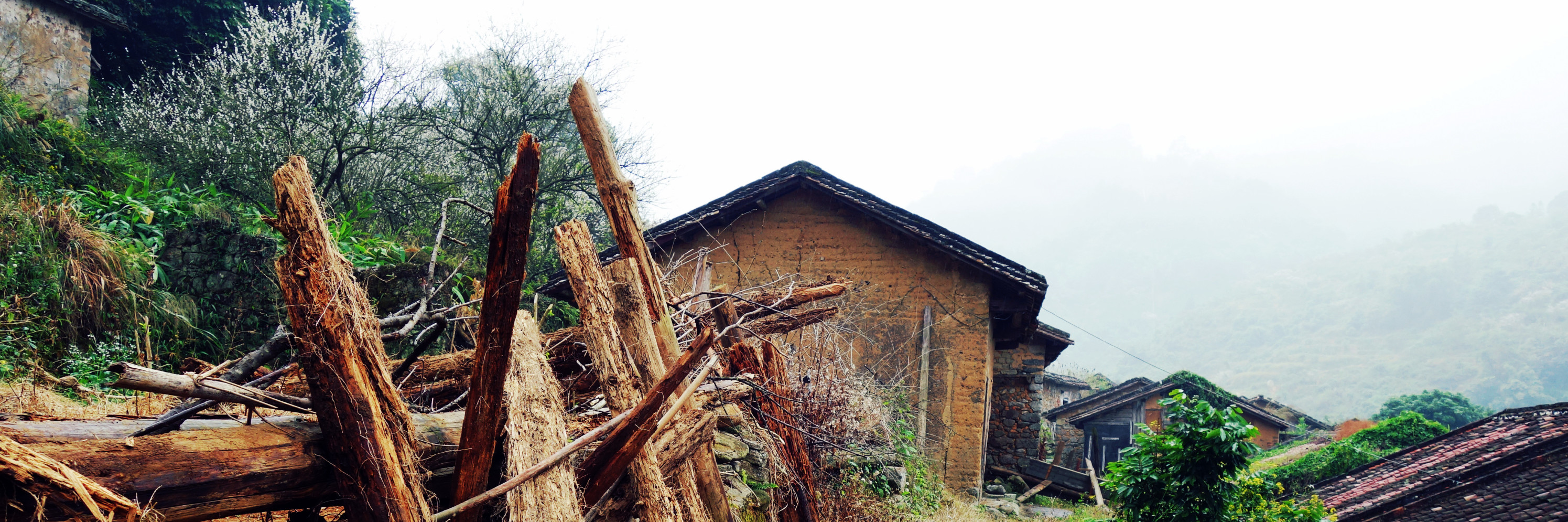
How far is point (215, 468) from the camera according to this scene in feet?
7.02

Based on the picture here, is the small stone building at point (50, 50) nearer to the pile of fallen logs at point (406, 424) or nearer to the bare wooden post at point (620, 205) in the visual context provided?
the bare wooden post at point (620, 205)

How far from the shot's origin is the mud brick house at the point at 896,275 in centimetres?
1026

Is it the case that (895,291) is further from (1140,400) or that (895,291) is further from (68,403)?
(1140,400)

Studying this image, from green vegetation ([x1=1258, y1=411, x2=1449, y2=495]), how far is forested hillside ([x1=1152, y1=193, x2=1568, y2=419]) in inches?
2422

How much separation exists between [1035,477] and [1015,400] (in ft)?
4.57

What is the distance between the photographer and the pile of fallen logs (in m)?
2.01

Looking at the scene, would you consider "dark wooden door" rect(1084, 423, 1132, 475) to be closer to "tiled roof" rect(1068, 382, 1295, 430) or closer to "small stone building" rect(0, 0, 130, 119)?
"tiled roof" rect(1068, 382, 1295, 430)

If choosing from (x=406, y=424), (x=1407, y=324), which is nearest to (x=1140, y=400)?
(x=406, y=424)

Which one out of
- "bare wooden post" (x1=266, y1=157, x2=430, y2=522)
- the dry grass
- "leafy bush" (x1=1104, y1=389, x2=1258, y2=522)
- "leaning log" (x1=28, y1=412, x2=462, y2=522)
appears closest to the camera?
"leaning log" (x1=28, y1=412, x2=462, y2=522)

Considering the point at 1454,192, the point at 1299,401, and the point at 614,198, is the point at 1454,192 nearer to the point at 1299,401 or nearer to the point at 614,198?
the point at 1299,401

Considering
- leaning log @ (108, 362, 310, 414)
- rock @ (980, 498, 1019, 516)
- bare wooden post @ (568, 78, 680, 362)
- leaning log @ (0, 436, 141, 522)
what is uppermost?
bare wooden post @ (568, 78, 680, 362)

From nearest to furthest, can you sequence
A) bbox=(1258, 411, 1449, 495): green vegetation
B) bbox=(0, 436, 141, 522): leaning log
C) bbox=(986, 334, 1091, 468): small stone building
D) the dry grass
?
bbox=(0, 436, 141, 522): leaning log < the dry grass < bbox=(986, 334, 1091, 468): small stone building < bbox=(1258, 411, 1449, 495): green vegetation

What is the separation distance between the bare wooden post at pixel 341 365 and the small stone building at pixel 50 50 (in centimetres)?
1292

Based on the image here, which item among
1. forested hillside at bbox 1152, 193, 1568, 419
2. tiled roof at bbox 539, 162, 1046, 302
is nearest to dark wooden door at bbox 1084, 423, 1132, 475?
tiled roof at bbox 539, 162, 1046, 302
